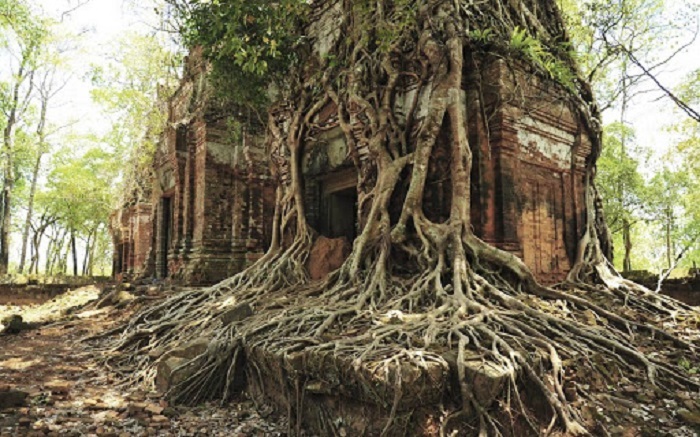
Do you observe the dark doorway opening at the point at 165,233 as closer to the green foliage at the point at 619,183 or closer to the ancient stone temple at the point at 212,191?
the ancient stone temple at the point at 212,191

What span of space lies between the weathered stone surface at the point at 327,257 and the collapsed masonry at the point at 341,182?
0.05ft

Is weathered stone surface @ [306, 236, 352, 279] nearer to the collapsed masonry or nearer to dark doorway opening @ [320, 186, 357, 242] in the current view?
the collapsed masonry

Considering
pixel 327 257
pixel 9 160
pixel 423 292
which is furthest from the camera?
pixel 9 160

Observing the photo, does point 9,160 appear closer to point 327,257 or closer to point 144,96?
point 144,96

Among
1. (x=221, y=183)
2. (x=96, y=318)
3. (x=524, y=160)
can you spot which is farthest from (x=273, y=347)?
(x=221, y=183)

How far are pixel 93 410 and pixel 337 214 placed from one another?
196 inches

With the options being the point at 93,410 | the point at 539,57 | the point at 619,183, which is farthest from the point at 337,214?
the point at 619,183

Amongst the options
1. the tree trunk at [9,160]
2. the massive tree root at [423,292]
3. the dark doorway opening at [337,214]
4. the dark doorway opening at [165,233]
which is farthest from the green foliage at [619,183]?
the tree trunk at [9,160]

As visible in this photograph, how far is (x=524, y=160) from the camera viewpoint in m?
6.61

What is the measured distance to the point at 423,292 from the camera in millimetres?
4742

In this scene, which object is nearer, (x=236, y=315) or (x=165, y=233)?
(x=236, y=315)

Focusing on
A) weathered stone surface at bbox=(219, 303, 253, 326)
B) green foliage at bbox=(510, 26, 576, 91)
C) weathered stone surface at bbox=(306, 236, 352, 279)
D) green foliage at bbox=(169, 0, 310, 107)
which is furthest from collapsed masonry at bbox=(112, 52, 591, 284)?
weathered stone surface at bbox=(219, 303, 253, 326)

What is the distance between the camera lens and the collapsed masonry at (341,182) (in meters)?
6.17

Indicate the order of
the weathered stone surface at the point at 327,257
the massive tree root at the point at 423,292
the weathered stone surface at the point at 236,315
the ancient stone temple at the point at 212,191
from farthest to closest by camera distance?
1. the ancient stone temple at the point at 212,191
2. the weathered stone surface at the point at 327,257
3. the weathered stone surface at the point at 236,315
4. the massive tree root at the point at 423,292
